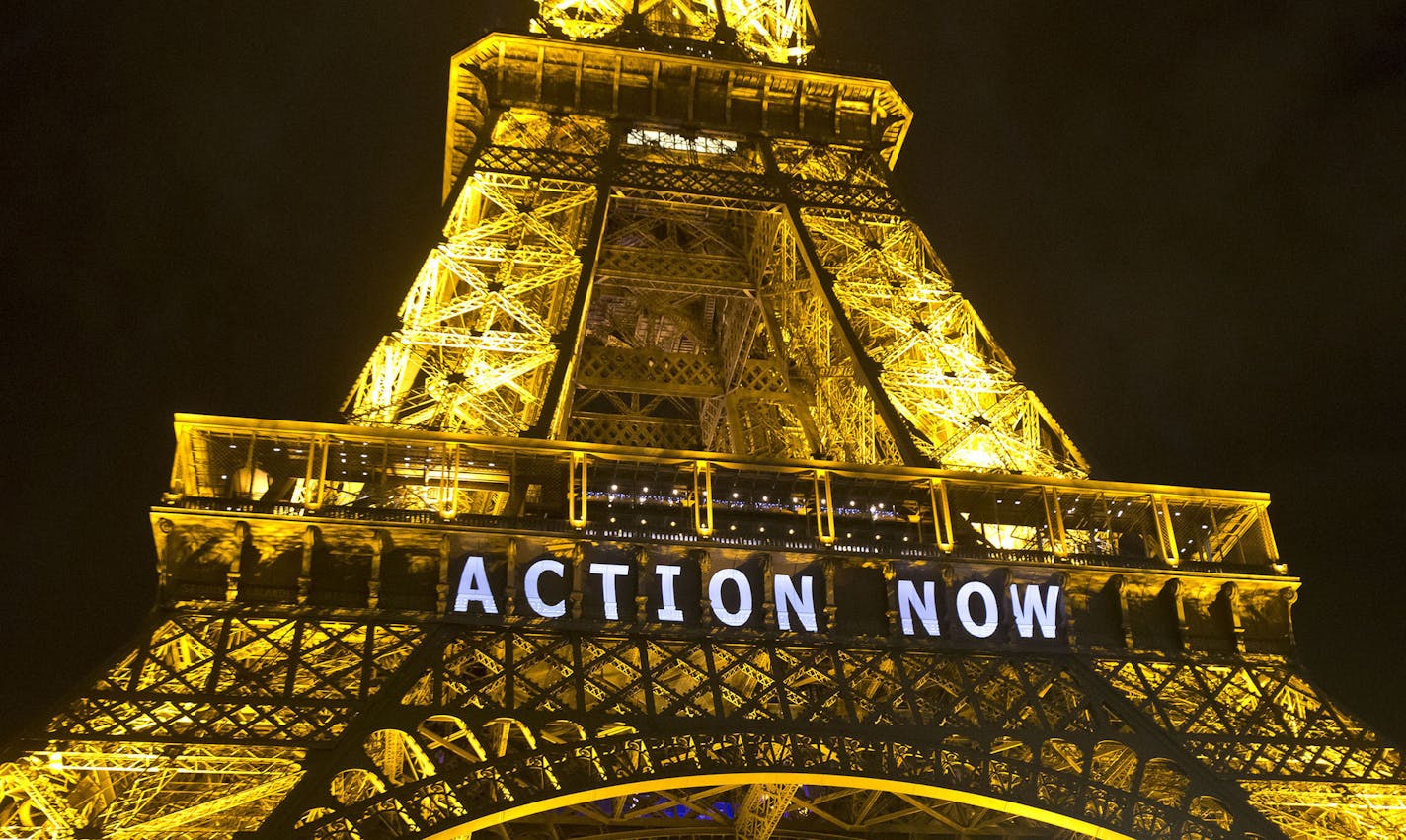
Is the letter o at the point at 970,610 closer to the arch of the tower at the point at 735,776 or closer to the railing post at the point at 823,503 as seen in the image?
the arch of the tower at the point at 735,776

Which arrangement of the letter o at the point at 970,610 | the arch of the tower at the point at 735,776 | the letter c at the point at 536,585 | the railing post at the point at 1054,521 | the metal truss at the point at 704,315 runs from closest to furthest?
the arch of the tower at the point at 735,776 → the letter c at the point at 536,585 → the letter o at the point at 970,610 → the railing post at the point at 1054,521 → the metal truss at the point at 704,315

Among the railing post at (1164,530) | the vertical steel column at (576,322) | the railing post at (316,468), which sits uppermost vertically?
the vertical steel column at (576,322)

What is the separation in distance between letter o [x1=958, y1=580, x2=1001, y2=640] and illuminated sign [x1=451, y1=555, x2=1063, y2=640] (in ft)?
0.04

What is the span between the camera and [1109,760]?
1812 cm

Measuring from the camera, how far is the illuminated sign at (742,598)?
1641 centimetres

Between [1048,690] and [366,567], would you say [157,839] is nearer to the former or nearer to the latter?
[366,567]

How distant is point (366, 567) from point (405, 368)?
527 centimetres

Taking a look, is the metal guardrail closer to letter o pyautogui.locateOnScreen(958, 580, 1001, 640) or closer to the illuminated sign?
the illuminated sign

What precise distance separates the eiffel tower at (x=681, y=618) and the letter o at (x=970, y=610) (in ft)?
0.20

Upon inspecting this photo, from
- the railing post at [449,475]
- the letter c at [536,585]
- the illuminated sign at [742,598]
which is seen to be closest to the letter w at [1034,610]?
the illuminated sign at [742,598]

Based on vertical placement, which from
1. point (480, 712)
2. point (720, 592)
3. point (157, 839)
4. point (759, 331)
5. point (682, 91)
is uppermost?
point (682, 91)

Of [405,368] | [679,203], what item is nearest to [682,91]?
[679,203]

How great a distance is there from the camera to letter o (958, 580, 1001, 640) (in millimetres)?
17375

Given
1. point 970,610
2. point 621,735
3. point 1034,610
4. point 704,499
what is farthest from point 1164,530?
point 621,735
